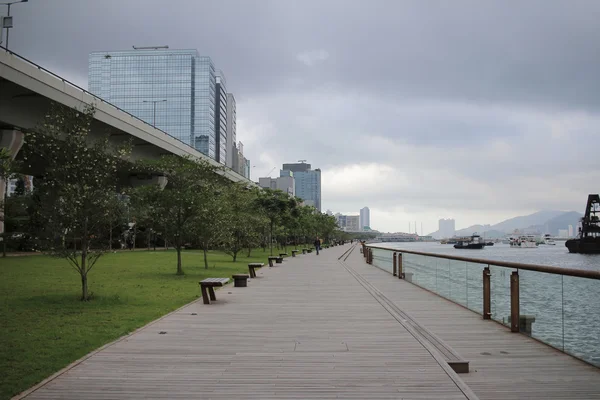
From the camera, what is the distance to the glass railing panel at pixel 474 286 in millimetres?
10125

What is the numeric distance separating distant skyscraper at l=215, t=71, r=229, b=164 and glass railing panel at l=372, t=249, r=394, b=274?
112 metres

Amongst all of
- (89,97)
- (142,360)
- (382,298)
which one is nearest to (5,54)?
(89,97)

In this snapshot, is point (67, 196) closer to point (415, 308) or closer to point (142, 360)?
point (142, 360)

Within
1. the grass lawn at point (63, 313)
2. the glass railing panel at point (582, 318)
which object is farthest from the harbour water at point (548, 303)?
the grass lawn at point (63, 313)

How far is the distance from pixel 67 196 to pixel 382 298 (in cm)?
782

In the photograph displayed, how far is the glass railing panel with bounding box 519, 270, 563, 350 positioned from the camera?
282 inches

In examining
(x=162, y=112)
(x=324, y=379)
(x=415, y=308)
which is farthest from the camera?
(x=162, y=112)

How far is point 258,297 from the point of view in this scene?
44.1 ft

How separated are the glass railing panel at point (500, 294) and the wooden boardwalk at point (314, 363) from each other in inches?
9.6

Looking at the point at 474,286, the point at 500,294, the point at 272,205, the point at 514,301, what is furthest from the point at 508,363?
the point at 272,205

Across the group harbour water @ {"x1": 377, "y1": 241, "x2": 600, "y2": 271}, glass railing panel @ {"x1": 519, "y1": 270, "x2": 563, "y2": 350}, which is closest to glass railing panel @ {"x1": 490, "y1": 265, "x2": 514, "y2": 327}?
glass railing panel @ {"x1": 519, "y1": 270, "x2": 563, "y2": 350}

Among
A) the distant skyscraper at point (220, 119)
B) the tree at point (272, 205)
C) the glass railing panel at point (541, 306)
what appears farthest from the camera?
the distant skyscraper at point (220, 119)

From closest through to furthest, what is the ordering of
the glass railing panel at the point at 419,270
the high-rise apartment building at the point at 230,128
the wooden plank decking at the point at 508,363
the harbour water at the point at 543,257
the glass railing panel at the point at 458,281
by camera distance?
the wooden plank decking at the point at 508,363
the glass railing panel at the point at 458,281
the glass railing panel at the point at 419,270
the harbour water at the point at 543,257
the high-rise apartment building at the point at 230,128

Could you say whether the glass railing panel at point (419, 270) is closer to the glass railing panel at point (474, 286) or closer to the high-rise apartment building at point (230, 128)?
the glass railing panel at point (474, 286)
